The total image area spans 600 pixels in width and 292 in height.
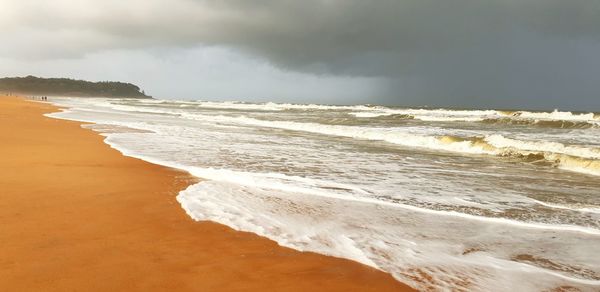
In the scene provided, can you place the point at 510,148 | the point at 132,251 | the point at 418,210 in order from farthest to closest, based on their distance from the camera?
the point at 510,148, the point at 418,210, the point at 132,251

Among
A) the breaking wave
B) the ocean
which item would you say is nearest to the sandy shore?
the ocean

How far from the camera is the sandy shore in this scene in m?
3.61

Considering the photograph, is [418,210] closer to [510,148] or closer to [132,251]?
[132,251]

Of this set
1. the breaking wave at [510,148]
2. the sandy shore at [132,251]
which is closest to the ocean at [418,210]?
the breaking wave at [510,148]

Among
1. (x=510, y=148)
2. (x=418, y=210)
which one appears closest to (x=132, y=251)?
(x=418, y=210)

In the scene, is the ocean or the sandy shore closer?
the sandy shore

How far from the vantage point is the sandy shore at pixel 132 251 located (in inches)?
142

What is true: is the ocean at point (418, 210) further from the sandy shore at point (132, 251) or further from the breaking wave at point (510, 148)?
the sandy shore at point (132, 251)

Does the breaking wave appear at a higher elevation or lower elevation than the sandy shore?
higher

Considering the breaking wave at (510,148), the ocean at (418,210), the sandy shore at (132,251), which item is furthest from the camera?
the breaking wave at (510,148)

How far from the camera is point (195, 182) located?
813cm

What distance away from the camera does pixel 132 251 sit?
4.26 metres

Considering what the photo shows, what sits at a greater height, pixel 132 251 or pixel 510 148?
pixel 510 148

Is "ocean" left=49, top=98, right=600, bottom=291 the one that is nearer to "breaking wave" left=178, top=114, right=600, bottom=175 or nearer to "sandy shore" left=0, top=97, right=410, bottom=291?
"breaking wave" left=178, top=114, right=600, bottom=175
